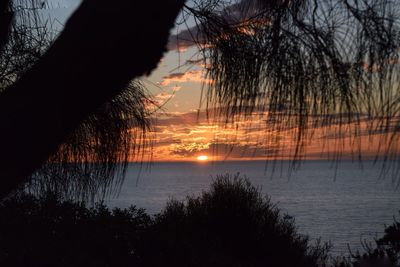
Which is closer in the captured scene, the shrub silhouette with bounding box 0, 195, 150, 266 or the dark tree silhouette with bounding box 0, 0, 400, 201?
the dark tree silhouette with bounding box 0, 0, 400, 201

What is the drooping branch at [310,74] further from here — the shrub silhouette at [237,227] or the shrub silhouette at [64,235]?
the shrub silhouette at [237,227]

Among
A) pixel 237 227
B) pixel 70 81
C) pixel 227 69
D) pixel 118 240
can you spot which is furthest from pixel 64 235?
pixel 70 81

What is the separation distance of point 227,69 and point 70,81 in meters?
1.15

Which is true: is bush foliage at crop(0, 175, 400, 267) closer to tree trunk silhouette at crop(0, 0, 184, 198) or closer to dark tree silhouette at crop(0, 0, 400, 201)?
dark tree silhouette at crop(0, 0, 400, 201)

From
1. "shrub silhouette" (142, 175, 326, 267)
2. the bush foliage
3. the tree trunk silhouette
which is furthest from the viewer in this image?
"shrub silhouette" (142, 175, 326, 267)

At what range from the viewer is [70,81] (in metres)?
1.54

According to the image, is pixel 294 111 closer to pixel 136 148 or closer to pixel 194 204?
pixel 136 148

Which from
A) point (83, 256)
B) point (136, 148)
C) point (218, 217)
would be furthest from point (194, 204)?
point (136, 148)

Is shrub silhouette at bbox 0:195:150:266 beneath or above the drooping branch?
beneath

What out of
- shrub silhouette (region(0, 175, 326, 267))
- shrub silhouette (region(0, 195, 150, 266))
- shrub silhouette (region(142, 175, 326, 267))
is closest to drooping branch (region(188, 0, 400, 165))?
shrub silhouette (region(0, 175, 326, 267))

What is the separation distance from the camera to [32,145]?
1526 millimetres

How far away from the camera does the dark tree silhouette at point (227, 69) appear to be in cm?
154

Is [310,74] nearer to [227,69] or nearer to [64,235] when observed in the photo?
[227,69]

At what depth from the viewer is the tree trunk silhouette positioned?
1521 millimetres
